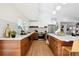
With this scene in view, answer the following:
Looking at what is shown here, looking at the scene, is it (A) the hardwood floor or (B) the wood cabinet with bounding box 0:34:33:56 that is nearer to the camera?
(B) the wood cabinet with bounding box 0:34:33:56

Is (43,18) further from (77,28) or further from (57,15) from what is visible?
(57,15)

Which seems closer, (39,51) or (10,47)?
(10,47)

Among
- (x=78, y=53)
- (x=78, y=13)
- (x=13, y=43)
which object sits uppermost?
(x=78, y=13)

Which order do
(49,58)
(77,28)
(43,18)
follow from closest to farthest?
(49,58) < (43,18) < (77,28)

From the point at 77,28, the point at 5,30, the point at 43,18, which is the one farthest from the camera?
the point at 77,28

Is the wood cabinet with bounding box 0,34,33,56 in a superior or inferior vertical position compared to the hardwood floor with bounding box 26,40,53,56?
superior

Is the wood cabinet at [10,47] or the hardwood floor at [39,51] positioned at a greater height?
the wood cabinet at [10,47]

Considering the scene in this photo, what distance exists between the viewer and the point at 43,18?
18.3 ft

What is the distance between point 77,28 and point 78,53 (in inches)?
141

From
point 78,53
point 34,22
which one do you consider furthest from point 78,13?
point 78,53

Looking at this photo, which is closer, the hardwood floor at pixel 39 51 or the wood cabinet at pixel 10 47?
the wood cabinet at pixel 10 47

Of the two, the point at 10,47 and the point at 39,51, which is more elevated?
the point at 10,47

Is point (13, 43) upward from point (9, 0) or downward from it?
downward

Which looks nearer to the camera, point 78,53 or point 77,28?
point 78,53
